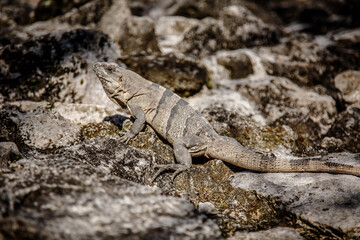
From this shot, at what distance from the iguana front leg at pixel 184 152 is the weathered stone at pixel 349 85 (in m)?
4.40

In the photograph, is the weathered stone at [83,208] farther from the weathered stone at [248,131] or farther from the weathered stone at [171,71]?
the weathered stone at [171,71]

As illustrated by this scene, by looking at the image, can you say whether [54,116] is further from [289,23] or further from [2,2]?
[289,23]

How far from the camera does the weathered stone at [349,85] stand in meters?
7.05

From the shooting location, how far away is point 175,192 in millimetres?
4547

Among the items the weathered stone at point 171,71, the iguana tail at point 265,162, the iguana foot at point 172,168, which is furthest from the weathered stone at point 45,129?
the iguana tail at point 265,162

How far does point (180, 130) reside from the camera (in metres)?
5.17

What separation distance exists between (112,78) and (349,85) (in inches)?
231

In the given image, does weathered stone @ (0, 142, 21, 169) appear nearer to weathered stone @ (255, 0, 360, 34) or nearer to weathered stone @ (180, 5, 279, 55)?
weathered stone @ (180, 5, 279, 55)

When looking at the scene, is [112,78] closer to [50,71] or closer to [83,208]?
[50,71]

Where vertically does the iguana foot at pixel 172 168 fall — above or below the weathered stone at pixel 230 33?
below

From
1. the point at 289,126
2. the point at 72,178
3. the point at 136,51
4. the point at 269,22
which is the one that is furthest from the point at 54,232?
the point at 269,22

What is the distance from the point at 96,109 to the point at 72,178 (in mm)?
2697

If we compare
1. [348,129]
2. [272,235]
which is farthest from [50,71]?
[348,129]

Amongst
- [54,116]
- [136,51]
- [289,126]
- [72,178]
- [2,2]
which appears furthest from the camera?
[2,2]
